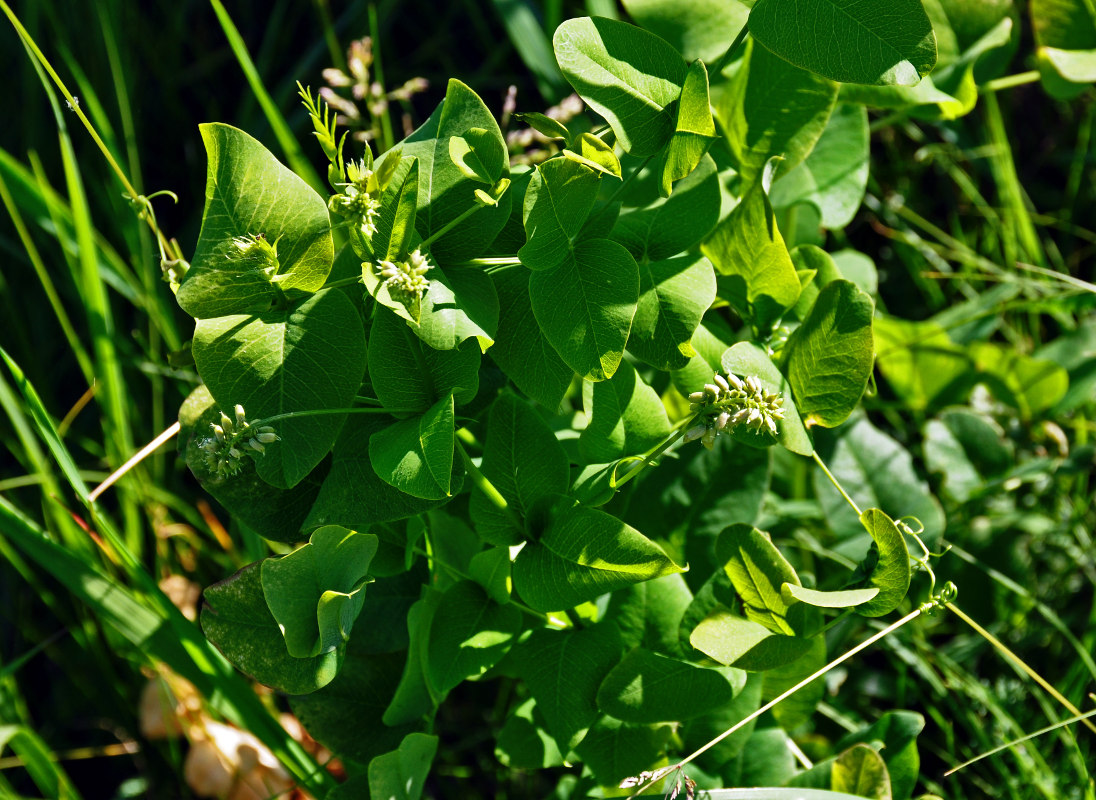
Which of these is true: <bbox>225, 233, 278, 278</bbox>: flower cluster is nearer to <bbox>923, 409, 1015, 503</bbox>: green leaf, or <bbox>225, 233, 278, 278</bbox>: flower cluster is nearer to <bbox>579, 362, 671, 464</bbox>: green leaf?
<bbox>579, 362, 671, 464</bbox>: green leaf

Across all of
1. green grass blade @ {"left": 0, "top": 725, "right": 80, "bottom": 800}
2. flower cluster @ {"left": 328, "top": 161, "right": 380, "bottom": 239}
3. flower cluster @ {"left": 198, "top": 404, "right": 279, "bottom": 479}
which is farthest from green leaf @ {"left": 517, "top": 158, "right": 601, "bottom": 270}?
green grass blade @ {"left": 0, "top": 725, "right": 80, "bottom": 800}

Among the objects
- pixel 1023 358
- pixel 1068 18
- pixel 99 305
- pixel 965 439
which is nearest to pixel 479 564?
pixel 99 305

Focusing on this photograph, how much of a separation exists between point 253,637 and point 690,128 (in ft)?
1.73

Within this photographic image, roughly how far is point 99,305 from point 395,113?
0.71 meters

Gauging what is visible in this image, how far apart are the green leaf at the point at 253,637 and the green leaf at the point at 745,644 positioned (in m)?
0.30

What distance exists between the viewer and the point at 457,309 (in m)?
0.66

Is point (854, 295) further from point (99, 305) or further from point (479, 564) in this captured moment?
point (99, 305)

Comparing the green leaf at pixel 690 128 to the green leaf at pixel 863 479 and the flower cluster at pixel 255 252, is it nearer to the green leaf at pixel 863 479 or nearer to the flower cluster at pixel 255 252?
the flower cluster at pixel 255 252

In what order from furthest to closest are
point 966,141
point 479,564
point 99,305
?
point 966,141, point 99,305, point 479,564

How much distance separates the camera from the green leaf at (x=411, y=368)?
2.24ft

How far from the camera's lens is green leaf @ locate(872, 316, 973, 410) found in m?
1.27

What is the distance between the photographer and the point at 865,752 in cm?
89

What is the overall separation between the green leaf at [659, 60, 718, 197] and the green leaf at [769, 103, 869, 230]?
0.37m

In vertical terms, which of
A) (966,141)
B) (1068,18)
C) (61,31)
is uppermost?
(61,31)
